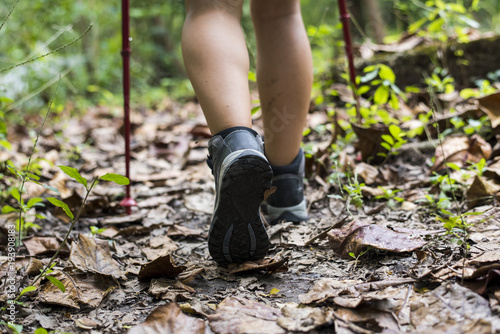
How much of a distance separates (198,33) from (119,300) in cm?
74

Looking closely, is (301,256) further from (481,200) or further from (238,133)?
(481,200)

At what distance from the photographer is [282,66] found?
140cm

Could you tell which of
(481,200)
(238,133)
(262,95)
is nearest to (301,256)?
(238,133)

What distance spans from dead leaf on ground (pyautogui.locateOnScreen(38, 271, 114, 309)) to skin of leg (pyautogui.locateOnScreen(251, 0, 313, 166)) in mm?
686

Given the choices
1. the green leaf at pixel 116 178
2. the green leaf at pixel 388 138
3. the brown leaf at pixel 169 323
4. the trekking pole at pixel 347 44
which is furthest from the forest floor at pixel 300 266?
the trekking pole at pixel 347 44

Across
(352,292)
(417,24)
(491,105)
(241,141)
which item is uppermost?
(417,24)

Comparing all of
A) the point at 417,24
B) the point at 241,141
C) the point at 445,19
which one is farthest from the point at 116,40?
the point at 241,141

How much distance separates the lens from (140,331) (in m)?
0.88

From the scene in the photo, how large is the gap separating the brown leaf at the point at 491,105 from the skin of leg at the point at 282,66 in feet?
2.98

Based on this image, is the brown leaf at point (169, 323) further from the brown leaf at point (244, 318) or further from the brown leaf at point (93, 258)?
the brown leaf at point (93, 258)

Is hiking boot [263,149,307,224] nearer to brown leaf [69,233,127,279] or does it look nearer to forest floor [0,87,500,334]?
forest floor [0,87,500,334]

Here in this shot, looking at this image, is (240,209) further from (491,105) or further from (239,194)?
(491,105)

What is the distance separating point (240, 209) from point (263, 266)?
0.57 feet

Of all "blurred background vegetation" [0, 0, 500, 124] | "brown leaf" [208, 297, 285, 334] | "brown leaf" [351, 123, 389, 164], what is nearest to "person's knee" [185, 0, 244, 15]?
"brown leaf" [208, 297, 285, 334]
